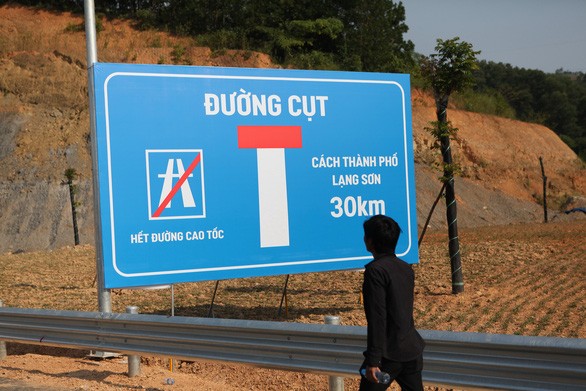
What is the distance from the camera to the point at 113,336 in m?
9.62

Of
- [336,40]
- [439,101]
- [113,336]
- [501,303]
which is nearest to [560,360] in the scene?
[113,336]

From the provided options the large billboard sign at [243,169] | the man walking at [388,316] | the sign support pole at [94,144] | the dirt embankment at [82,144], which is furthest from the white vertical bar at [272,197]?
the dirt embankment at [82,144]

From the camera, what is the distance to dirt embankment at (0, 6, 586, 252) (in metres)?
41.8

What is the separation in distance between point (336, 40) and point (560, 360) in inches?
2048

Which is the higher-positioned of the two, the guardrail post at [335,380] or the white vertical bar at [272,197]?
the white vertical bar at [272,197]

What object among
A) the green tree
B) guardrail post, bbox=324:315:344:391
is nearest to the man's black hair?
guardrail post, bbox=324:315:344:391

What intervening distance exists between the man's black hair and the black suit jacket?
58mm

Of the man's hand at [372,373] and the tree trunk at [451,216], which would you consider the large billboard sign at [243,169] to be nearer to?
the tree trunk at [451,216]

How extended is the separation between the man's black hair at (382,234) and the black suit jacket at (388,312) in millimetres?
58

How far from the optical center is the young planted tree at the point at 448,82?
1609cm

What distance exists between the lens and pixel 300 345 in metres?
7.96

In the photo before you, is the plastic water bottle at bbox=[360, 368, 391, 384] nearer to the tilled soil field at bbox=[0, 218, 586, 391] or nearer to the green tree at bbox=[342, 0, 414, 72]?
the tilled soil field at bbox=[0, 218, 586, 391]

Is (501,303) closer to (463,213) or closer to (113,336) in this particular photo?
(113,336)

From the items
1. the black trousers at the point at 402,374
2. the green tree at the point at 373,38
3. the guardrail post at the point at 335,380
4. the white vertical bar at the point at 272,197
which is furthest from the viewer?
the green tree at the point at 373,38
